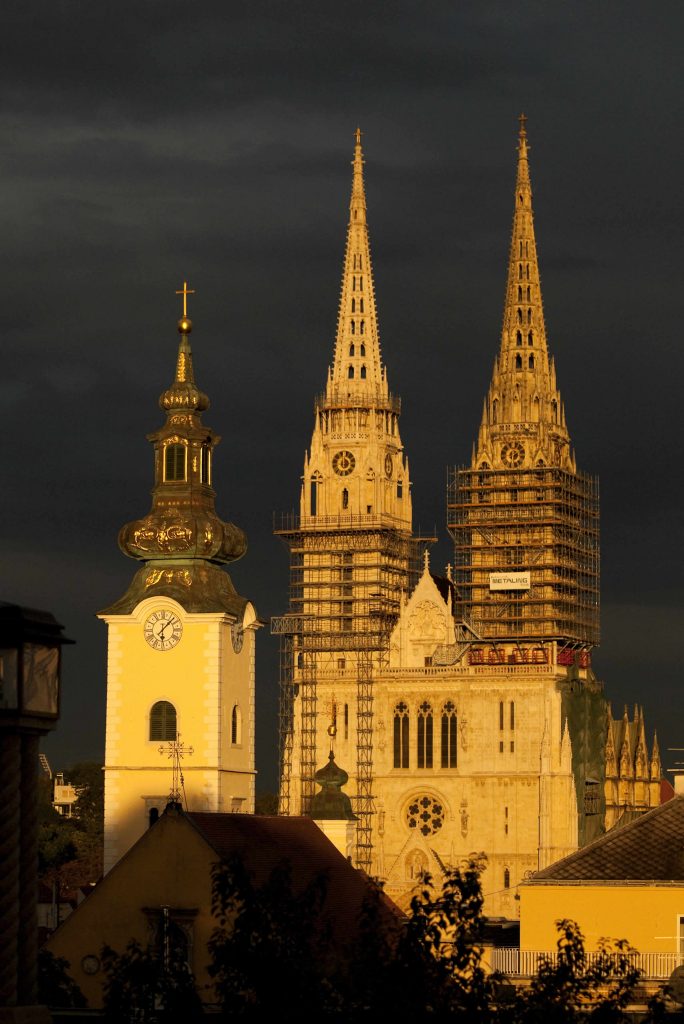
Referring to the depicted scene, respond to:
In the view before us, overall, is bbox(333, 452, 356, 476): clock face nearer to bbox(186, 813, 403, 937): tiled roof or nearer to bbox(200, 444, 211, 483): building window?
bbox(200, 444, 211, 483): building window

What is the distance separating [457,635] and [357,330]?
775 inches

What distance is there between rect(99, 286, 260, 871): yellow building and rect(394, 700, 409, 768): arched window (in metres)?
56.9

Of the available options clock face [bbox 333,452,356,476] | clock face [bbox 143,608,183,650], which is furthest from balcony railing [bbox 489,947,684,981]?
clock face [bbox 333,452,356,476]

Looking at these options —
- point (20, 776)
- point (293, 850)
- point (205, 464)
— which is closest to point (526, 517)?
point (205, 464)

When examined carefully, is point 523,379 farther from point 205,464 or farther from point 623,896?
point 623,896

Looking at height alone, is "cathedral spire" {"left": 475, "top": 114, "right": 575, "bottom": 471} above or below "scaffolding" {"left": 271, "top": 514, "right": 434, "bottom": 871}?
above

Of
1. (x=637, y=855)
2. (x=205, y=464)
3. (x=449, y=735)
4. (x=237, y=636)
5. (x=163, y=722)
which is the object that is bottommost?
(x=637, y=855)

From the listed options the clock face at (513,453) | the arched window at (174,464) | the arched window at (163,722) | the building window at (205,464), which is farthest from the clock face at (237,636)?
the clock face at (513,453)

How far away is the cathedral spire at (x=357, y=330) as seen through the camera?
447 ft

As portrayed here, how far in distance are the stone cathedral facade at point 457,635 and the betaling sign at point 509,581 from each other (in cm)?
12

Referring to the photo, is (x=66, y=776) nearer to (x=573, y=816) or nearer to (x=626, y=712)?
(x=626, y=712)

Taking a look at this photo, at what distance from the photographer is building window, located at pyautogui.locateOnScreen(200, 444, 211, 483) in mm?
71000

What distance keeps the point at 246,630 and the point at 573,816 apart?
5613cm

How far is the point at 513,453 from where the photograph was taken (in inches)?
5261
